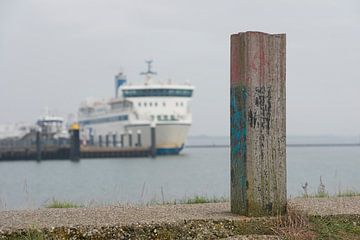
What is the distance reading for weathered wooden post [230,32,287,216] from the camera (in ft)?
17.6

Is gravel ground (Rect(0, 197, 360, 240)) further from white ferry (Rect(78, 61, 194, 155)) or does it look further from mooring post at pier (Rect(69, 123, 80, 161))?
white ferry (Rect(78, 61, 194, 155))

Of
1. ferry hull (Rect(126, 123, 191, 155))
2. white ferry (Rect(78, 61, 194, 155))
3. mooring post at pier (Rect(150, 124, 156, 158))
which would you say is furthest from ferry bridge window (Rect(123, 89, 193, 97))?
mooring post at pier (Rect(150, 124, 156, 158))

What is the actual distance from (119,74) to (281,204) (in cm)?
7228

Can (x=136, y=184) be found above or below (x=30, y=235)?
below

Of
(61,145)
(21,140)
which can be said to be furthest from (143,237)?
(21,140)

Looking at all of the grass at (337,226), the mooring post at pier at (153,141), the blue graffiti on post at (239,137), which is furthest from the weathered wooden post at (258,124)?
the mooring post at pier at (153,141)

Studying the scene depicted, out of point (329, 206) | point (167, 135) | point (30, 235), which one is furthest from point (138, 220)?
point (167, 135)

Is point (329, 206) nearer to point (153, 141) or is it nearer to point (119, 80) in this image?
point (153, 141)

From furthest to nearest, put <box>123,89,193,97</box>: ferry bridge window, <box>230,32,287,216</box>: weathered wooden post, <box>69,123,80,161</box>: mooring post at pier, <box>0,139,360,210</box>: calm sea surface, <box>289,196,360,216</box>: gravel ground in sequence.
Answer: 1. <box>123,89,193,97</box>: ferry bridge window
2. <box>69,123,80,161</box>: mooring post at pier
3. <box>0,139,360,210</box>: calm sea surface
4. <box>289,196,360,216</box>: gravel ground
5. <box>230,32,287,216</box>: weathered wooden post

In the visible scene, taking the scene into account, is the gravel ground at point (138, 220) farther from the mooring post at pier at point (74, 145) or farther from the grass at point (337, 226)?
the mooring post at pier at point (74, 145)

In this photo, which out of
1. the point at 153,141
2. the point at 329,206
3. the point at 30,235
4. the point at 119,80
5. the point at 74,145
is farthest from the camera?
the point at 119,80

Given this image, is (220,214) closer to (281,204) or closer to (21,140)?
(281,204)

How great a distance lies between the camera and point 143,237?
4.97 m

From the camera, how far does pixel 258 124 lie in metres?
5.41
